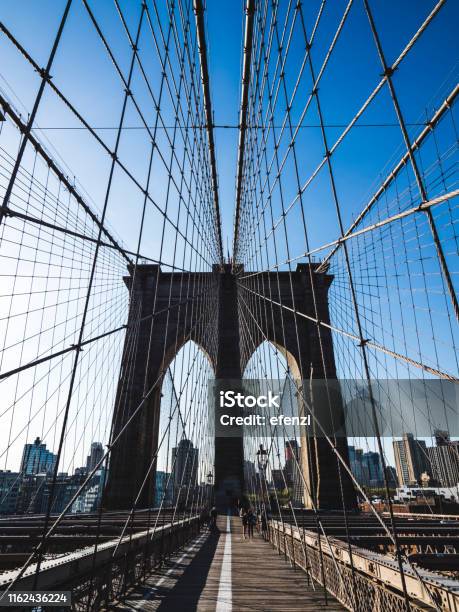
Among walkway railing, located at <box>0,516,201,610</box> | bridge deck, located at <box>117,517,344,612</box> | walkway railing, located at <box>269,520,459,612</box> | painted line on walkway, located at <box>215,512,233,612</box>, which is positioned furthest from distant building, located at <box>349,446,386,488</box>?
walkway railing, located at <box>0,516,201,610</box>

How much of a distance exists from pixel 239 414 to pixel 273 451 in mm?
12185

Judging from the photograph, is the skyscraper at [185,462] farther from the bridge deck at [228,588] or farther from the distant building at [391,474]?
the distant building at [391,474]

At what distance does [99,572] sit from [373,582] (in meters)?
2.08

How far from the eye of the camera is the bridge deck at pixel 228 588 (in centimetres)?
291

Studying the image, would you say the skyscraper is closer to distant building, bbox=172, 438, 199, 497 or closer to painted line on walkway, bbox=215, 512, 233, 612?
distant building, bbox=172, 438, 199, 497

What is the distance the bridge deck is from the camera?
2910 millimetres

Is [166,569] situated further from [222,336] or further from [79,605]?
[222,336]

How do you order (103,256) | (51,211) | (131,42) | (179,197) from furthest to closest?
(103,256)
(179,197)
(51,211)
(131,42)

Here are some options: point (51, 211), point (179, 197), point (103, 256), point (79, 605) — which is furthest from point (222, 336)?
point (79, 605)

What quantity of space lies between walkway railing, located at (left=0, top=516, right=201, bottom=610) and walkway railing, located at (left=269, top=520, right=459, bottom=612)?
1825mm

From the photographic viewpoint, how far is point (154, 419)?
18562 millimetres

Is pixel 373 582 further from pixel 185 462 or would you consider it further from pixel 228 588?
pixel 185 462

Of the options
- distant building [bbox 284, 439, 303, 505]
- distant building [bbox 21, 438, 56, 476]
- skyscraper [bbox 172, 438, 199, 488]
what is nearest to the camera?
distant building [bbox 284, 439, 303, 505]

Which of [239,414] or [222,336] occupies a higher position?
[222,336]
